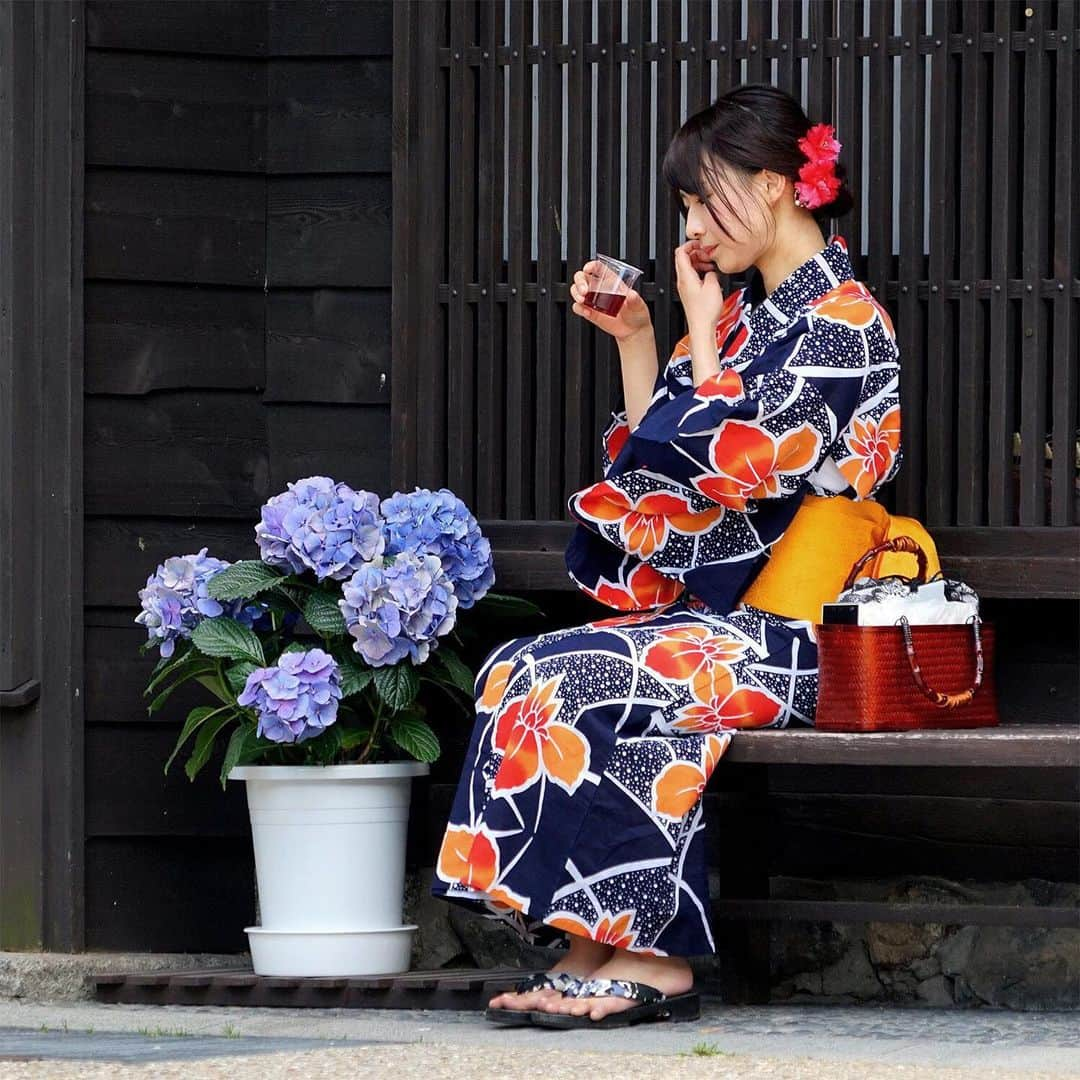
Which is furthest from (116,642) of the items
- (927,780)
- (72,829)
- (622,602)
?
(927,780)

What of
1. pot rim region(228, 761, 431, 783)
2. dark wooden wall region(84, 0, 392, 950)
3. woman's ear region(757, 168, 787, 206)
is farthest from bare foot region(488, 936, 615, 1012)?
woman's ear region(757, 168, 787, 206)

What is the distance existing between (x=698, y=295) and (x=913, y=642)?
0.72m

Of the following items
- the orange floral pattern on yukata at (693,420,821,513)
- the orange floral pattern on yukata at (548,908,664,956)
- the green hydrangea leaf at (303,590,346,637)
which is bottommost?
the orange floral pattern on yukata at (548,908,664,956)

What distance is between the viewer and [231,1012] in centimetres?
367

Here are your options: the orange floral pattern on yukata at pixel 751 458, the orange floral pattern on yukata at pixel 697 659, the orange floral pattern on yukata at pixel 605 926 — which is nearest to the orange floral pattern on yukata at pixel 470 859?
the orange floral pattern on yukata at pixel 605 926

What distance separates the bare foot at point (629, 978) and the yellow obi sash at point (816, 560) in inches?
24.2

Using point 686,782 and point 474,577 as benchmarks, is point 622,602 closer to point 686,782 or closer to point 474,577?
point 474,577

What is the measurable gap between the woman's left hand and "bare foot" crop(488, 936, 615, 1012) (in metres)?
1.05

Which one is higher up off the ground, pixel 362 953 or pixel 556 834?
pixel 556 834

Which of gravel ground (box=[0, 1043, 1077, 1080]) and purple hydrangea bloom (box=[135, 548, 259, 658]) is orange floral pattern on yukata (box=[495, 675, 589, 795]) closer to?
gravel ground (box=[0, 1043, 1077, 1080])

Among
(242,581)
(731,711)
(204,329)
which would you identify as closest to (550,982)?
(731,711)

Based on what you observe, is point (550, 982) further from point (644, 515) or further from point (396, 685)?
point (644, 515)

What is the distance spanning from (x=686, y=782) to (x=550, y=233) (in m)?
1.28

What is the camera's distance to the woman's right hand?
12.3 ft
